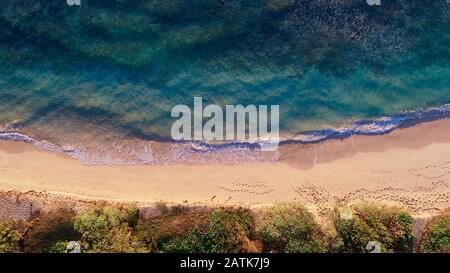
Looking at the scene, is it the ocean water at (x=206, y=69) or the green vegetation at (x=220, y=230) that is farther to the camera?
the ocean water at (x=206, y=69)

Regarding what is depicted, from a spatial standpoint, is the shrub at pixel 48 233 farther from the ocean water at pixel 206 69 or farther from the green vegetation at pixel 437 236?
the green vegetation at pixel 437 236

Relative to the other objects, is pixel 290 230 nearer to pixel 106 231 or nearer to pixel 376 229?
pixel 376 229

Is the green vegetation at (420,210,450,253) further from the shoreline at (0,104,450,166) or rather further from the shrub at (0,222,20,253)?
the shrub at (0,222,20,253)

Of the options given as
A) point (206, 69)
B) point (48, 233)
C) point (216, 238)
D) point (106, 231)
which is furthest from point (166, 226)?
point (206, 69)

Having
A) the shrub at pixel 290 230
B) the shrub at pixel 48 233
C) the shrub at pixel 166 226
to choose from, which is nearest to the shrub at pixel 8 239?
the shrub at pixel 48 233

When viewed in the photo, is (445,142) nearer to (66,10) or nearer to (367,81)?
(367,81)
